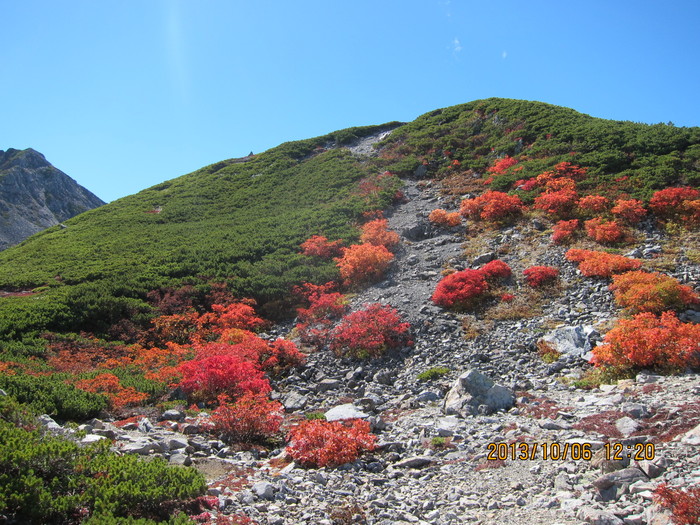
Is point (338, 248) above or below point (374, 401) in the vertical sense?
above

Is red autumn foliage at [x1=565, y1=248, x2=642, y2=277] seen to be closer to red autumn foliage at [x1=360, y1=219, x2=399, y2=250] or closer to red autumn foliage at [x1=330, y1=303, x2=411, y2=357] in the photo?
red autumn foliage at [x1=330, y1=303, x2=411, y2=357]

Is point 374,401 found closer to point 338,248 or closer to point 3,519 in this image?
point 3,519

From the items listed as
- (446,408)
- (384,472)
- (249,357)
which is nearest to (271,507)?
(384,472)

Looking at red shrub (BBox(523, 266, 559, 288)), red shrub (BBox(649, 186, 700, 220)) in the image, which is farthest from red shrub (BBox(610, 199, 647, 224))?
red shrub (BBox(523, 266, 559, 288))

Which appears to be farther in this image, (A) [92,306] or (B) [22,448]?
(A) [92,306]

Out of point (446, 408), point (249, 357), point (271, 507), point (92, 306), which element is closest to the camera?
point (271, 507)

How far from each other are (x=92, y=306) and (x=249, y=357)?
10.2m

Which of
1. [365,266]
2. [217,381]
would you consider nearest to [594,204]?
[365,266]

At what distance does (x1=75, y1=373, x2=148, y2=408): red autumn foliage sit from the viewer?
11133 millimetres

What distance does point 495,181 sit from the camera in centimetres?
3033

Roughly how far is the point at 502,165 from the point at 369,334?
2396 centimetres

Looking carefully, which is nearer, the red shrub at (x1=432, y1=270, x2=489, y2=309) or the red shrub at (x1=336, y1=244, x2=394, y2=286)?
the red shrub at (x1=432, y1=270, x2=489, y2=309)

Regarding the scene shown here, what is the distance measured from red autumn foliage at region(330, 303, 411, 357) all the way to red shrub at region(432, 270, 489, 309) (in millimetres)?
2282

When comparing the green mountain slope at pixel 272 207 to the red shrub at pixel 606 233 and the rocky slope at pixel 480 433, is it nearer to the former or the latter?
the red shrub at pixel 606 233
